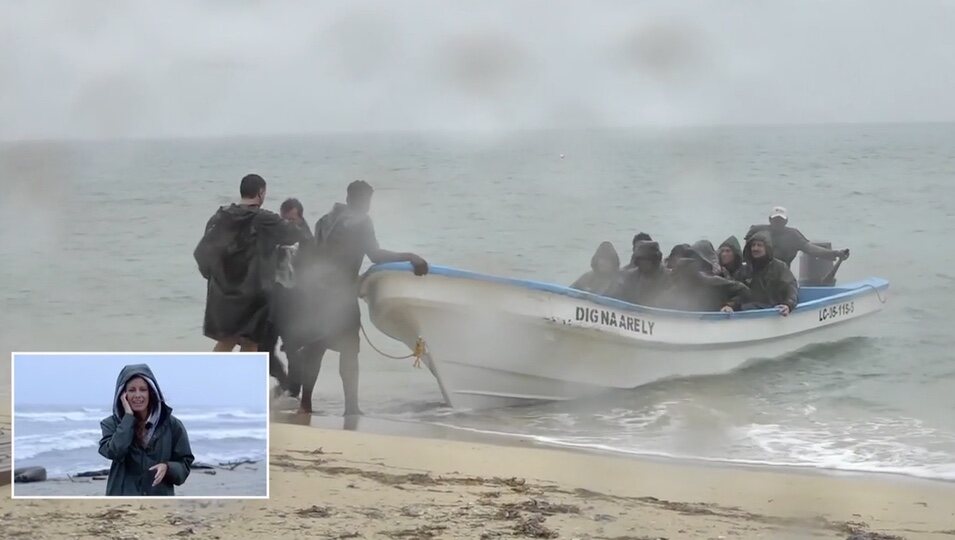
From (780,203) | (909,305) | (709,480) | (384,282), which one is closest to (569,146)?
(384,282)

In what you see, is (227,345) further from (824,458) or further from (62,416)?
(824,458)

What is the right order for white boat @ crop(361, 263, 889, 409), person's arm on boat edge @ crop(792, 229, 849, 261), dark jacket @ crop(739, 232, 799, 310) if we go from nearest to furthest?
white boat @ crop(361, 263, 889, 409), dark jacket @ crop(739, 232, 799, 310), person's arm on boat edge @ crop(792, 229, 849, 261)

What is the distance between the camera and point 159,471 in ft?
14.0

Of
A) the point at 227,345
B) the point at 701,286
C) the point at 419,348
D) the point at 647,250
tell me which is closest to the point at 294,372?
the point at 419,348

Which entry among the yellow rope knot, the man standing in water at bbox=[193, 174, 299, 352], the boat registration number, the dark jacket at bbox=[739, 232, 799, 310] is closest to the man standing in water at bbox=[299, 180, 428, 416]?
the man standing in water at bbox=[193, 174, 299, 352]

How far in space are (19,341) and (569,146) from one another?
6.73 m

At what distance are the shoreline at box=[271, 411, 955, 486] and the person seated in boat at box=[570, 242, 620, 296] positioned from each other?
5.18ft

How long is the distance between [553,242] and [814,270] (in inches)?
131

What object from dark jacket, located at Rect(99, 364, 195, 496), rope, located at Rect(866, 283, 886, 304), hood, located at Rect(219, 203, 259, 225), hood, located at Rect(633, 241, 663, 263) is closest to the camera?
dark jacket, located at Rect(99, 364, 195, 496)

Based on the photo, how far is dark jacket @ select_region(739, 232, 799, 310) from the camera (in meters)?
9.01

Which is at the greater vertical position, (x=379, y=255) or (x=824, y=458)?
(x=379, y=255)

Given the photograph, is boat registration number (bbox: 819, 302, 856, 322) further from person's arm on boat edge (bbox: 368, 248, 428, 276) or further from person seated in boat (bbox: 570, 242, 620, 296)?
person's arm on boat edge (bbox: 368, 248, 428, 276)

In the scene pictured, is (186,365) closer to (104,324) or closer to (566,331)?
(566,331)

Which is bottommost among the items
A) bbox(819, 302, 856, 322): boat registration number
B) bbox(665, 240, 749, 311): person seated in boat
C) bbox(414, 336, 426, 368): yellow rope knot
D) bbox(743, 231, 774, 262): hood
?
bbox(414, 336, 426, 368): yellow rope knot
